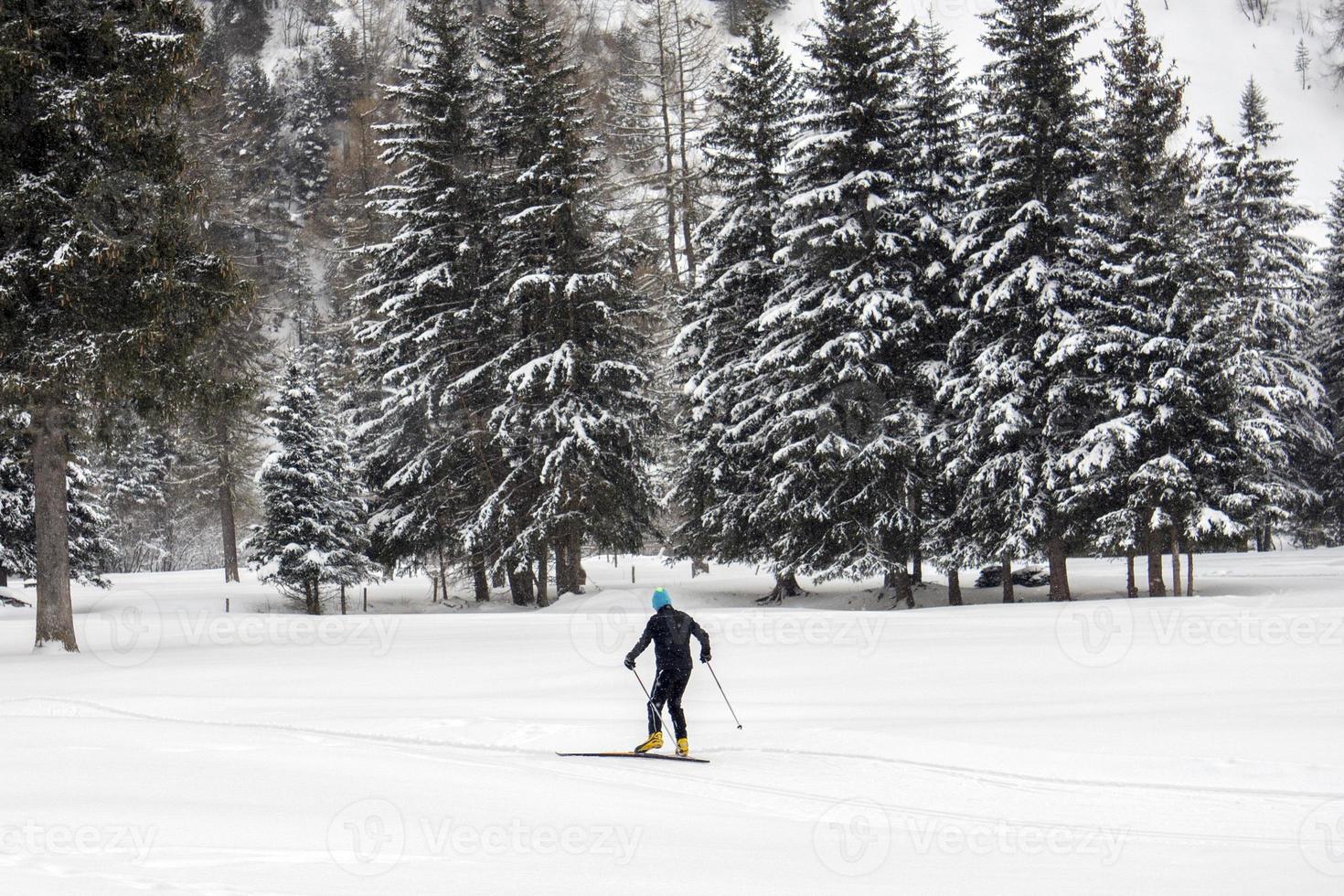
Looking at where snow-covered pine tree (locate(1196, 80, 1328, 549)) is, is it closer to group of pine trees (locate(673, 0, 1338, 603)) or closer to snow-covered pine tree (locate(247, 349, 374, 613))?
group of pine trees (locate(673, 0, 1338, 603))

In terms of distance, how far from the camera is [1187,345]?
23.8 meters

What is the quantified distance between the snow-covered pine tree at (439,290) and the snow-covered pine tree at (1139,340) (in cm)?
1613

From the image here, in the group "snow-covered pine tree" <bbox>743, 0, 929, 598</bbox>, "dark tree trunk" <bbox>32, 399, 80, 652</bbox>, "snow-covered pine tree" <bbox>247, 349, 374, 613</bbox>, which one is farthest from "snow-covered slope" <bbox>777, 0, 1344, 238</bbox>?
"dark tree trunk" <bbox>32, 399, 80, 652</bbox>

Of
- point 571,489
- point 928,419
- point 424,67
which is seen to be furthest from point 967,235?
point 424,67

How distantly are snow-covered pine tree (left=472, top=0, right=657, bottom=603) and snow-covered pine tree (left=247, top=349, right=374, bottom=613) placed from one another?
6072mm

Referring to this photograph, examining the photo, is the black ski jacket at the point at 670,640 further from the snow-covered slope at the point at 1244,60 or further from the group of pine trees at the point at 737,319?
the snow-covered slope at the point at 1244,60

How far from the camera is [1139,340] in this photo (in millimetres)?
24000

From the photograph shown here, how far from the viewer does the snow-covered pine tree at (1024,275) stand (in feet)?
80.3

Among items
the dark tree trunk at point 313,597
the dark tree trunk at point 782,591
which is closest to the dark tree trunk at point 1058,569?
the dark tree trunk at point 782,591

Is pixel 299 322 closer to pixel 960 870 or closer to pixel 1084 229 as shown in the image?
pixel 1084 229

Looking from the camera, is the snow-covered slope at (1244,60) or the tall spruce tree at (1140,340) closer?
the tall spruce tree at (1140,340)

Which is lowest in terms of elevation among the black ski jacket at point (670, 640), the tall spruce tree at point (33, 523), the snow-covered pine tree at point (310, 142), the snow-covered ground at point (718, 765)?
the snow-covered ground at point (718, 765)

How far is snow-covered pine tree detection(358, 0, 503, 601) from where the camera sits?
29750mm

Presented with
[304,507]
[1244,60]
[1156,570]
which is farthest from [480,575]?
[1244,60]
